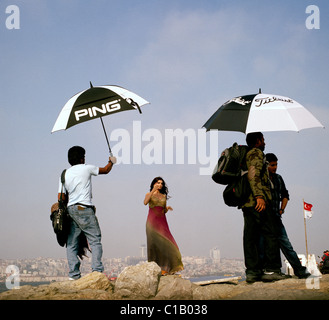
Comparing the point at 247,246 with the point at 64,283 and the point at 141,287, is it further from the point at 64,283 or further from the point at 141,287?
the point at 64,283

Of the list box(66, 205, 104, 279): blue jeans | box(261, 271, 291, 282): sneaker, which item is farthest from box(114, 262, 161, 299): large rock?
box(261, 271, 291, 282): sneaker

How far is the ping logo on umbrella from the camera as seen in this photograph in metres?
8.10

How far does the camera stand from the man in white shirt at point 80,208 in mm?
7605

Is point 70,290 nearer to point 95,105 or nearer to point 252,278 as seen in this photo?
point 252,278

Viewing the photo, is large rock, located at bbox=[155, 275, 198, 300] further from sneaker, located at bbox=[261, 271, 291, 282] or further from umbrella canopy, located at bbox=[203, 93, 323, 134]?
umbrella canopy, located at bbox=[203, 93, 323, 134]

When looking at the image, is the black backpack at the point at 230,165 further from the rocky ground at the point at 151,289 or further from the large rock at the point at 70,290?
the large rock at the point at 70,290

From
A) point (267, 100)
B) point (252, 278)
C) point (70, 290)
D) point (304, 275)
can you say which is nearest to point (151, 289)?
point (70, 290)

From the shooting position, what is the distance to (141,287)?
6777mm

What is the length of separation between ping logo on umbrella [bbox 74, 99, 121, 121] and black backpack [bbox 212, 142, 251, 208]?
2245 mm

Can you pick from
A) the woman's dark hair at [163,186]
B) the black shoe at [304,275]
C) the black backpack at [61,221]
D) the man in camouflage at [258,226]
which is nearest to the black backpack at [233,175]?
the man in camouflage at [258,226]

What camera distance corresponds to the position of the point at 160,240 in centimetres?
1066
